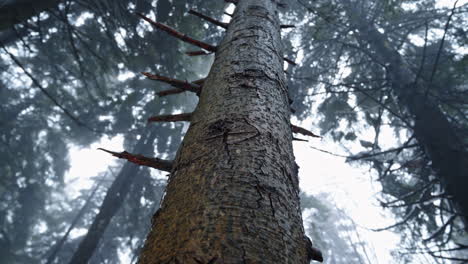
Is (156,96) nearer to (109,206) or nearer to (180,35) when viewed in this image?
(109,206)

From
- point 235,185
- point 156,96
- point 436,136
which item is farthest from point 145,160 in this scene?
point 156,96

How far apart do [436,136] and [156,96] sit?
9314mm

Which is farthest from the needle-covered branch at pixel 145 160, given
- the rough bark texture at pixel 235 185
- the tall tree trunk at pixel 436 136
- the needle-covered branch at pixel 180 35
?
the tall tree trunk at pixel 436 136

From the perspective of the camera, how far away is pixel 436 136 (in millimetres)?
4180

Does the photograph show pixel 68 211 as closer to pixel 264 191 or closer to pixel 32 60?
pixel 32 60

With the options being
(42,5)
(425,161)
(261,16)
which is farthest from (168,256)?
(425,161)

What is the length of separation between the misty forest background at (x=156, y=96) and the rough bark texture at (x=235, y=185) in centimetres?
210

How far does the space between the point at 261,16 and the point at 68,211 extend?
3447cm

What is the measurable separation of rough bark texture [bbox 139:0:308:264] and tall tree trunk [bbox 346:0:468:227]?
342 centimetres

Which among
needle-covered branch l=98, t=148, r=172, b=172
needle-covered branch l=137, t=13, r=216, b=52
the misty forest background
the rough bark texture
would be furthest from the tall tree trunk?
needle-covered branch l=98, t=148, r=172, b=172

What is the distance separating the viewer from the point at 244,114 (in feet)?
3.12

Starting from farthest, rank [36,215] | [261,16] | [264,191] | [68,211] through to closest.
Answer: [68,211]
[36,215]
[261,16]
[264,191]

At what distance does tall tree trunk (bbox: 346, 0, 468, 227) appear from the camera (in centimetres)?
367

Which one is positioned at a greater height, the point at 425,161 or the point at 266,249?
the point at 425,161
